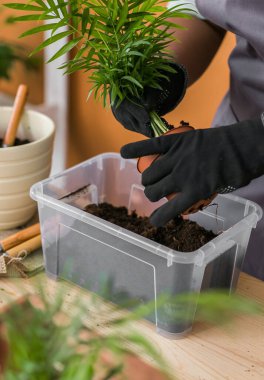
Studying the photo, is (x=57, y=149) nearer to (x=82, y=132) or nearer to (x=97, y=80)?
(x=82, y=132)

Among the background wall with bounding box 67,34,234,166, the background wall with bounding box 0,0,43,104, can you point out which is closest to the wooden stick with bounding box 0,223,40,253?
the background wall with bounding box 67,34,234,166

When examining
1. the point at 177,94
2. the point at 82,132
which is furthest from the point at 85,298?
the point at 82,132

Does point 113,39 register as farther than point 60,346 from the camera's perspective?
Yes

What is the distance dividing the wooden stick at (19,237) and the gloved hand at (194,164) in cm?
25

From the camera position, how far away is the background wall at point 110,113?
4.59 feet

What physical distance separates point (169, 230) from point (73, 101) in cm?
102

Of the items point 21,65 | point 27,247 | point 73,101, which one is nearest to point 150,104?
point 27,247

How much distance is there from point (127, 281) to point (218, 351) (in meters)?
0.14

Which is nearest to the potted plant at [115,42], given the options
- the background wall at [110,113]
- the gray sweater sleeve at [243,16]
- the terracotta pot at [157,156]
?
the terracotta pot at [157,156]

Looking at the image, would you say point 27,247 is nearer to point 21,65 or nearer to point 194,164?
point 194,164

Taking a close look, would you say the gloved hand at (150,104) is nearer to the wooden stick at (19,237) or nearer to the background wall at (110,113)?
the wooden stick at (19,237)

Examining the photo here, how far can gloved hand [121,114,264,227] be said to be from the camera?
0.68 metres

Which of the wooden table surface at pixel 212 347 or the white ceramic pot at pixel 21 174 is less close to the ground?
the white ceramic pot at pixel 21 174

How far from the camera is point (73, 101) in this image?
171cm
